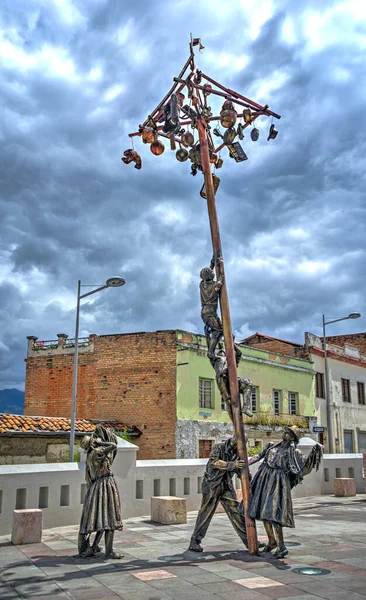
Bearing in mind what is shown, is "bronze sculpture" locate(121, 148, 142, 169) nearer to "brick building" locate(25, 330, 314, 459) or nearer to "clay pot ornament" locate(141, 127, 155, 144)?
"clay pot ornament" locate(141, 127, 155, 144)

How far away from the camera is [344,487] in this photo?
15.9 metres

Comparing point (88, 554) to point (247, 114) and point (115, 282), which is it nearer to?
point (247, 114)

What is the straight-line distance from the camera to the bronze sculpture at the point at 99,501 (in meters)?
7.68

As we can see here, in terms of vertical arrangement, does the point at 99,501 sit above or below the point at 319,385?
below

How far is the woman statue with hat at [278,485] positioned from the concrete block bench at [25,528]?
345 cm

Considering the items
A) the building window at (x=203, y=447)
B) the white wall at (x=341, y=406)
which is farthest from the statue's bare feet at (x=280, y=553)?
the white wall at (x=341, y=406)

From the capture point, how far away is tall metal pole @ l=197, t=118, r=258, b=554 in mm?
7738

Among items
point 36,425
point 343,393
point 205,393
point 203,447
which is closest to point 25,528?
point 36,425

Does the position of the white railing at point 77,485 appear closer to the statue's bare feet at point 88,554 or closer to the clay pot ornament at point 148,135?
the statue's bare feet at point 88,554

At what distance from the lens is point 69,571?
6898 millimetres

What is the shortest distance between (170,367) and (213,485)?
17.0 metres

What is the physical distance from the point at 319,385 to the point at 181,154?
26.5 metres

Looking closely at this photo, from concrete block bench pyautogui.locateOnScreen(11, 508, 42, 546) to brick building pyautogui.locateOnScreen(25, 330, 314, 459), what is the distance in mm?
15660

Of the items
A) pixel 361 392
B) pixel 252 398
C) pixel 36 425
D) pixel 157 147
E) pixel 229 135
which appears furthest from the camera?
pixel 361 392
